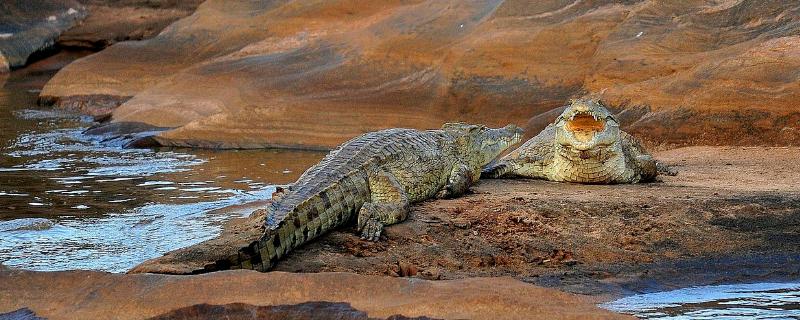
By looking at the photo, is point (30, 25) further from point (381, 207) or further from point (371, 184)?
point (381, 207)

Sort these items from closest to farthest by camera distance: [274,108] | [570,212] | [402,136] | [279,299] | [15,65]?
[279,299] → [570,212] → [402,136] → [274,108] → [15,65]

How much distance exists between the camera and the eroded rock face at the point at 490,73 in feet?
35.1

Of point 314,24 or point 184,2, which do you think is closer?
point 314,24

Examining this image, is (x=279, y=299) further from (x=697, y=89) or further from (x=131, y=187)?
(x=697, y=89)

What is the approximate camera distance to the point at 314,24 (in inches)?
629

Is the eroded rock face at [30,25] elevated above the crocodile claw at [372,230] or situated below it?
above

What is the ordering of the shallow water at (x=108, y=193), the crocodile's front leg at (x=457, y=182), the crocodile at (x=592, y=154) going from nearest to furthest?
the shallow water at (x=108, y=193) → the crocodile's front leg at (x=457, y=182) → the crocodile at (x=592, y=154)

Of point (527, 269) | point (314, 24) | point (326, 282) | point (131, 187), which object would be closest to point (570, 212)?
point (527, 269)

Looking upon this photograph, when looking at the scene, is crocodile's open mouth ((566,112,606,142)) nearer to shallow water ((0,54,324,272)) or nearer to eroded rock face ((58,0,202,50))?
shallow water ((0,54,324,272))

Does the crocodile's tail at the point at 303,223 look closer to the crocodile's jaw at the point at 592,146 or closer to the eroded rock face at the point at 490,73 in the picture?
the crocodile's jaw at the point at 592,146

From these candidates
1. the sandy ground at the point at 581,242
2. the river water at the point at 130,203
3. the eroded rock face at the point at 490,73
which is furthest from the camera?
the eroded rock face at the point at 490,73

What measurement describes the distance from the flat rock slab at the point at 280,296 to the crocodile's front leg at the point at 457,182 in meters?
2.44

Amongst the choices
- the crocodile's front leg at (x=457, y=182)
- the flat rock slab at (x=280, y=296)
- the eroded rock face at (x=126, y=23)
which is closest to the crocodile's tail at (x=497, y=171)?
the crocodile's front leg at (x=457, y=182)

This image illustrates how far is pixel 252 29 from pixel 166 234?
978 centimetres
